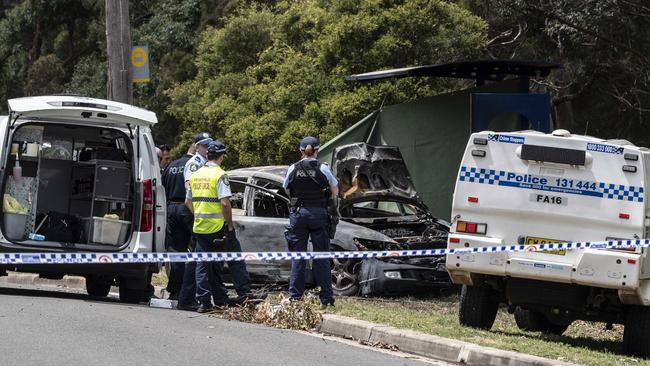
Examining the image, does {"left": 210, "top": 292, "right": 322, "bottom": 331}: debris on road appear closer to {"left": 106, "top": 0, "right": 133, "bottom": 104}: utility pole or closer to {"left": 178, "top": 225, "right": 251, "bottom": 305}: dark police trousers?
{"left": 178, "top": 225, "right": 251, "bottom": 305}: dark police trousers

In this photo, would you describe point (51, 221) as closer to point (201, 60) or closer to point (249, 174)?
point (249, 174)

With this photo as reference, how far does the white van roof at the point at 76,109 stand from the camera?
11.2m

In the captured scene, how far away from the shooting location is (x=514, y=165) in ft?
32.6

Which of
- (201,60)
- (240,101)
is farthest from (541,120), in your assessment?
(201,60)

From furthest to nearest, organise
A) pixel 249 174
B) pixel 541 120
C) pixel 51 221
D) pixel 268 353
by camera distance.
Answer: pixel 541 120, pixel 249 174, pixel 51 221, pixel 268 353

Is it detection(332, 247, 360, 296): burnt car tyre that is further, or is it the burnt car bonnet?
the burnt car bonnet

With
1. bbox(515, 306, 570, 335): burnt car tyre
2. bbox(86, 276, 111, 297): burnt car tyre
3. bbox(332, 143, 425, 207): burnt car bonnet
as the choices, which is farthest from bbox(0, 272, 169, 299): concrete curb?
bbox(515, 306, 570, 335): burnt car tyre

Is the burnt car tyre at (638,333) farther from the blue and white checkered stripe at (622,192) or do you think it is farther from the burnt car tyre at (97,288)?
the burnt car tyre at (97,288)

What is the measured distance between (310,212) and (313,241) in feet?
1.05

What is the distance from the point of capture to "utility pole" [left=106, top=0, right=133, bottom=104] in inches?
614

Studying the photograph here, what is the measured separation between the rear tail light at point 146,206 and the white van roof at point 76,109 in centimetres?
68

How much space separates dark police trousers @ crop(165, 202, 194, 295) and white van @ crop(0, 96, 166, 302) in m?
0.40

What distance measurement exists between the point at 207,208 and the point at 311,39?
1262cm

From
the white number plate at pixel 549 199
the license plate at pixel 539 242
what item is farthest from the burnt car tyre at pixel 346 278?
the white number plate at pixel 549 199
